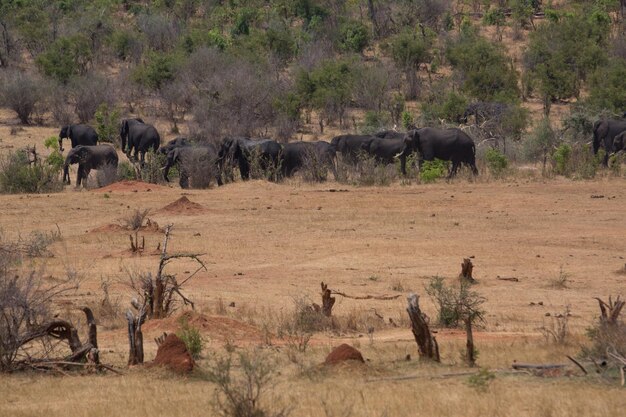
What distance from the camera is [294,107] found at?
120 ft

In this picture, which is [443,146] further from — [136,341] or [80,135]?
[136,341]

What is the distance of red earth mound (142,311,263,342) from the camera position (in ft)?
43.1

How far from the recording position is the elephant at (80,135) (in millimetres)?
33812

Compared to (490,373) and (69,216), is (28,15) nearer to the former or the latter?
(69,216)

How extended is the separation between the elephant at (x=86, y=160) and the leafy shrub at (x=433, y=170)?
730cm

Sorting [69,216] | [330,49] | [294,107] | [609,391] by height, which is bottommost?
[609,391]

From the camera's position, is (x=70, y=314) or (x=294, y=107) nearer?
(x=70, y=314)

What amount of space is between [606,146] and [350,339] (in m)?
19.3

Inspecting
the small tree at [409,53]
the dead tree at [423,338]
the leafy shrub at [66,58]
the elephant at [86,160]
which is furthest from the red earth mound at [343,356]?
the small tree at [409,53]

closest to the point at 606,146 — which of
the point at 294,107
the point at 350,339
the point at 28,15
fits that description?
the point at 294,107

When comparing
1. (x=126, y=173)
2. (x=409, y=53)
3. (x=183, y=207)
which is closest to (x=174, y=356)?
(x=183, y=207)

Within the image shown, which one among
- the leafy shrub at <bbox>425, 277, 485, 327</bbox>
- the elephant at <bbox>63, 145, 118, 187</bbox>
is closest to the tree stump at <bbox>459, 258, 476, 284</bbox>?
the leafy shrub at <bbox>425, 277, 485, 327</bbox>

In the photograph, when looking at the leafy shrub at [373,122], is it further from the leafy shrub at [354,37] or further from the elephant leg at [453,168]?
the leafy shrub at [354,37]

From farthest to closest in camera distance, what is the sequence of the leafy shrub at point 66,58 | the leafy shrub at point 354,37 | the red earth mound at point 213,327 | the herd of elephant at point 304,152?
the leafy shrub at point 354,37
the leafy shrub at point 66,58
the herd of elephant at point 304,152
the red earth mound at point 213,327
